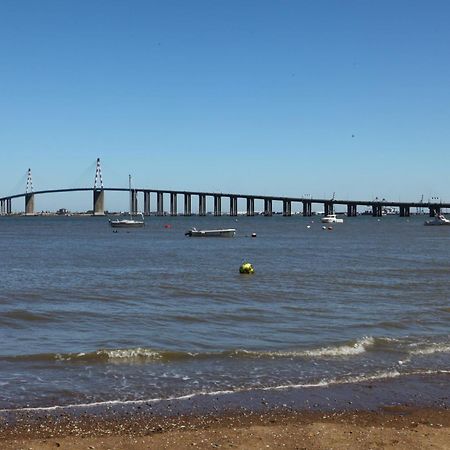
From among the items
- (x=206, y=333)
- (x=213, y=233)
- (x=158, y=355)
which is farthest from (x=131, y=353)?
(x=213, y=233)

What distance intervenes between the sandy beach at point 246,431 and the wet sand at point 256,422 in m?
0.01

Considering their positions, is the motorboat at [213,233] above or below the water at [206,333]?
above

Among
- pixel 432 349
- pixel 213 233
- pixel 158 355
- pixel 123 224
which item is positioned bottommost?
pixel 432 349

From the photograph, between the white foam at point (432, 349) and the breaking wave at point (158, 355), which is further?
the white foam at point (432, 349)

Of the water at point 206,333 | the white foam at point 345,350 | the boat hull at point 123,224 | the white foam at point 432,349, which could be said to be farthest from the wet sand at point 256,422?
the boat hull at point 123,224

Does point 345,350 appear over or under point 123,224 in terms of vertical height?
under

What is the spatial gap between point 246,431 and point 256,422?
0.68 m

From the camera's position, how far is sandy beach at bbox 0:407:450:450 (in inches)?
386

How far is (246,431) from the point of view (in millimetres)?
10438

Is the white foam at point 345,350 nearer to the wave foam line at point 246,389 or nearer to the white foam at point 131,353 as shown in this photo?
the wave foam line at point 246,389

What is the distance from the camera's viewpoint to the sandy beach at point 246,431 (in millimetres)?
9805

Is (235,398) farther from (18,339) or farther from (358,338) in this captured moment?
(18,339)

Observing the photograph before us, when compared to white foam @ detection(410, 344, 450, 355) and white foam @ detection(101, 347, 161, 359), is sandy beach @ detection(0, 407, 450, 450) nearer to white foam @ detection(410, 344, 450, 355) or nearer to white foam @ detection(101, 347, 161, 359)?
white foam @ detection(101, 347, 161, 359)

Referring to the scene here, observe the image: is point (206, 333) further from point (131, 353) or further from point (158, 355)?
point (131, 353)
